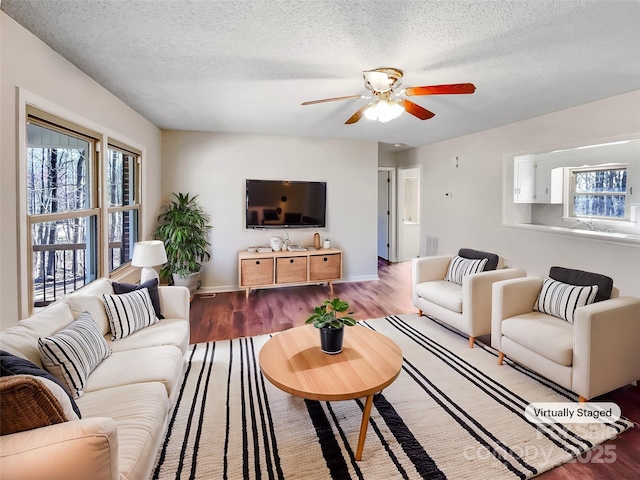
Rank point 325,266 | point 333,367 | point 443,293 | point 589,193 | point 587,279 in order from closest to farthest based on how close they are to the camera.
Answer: point 333,367, point 587,279, point 443,293, point 589,193, point 325,266

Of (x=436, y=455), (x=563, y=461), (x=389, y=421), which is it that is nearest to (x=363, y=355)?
(x=389, y=421)

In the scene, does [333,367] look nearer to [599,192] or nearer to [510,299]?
[510,299]

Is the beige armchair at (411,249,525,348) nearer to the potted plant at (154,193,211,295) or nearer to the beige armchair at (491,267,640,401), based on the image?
the beige armchair at (491,267,640,401)

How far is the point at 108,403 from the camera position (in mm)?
1595

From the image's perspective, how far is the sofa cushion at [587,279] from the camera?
2.50m

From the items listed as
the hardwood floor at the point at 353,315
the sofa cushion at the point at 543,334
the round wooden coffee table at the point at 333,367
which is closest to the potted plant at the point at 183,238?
the hardwood floor at the point at 353,315

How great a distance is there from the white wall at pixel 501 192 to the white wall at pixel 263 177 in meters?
1.10

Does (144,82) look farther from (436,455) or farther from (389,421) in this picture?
(436,455)

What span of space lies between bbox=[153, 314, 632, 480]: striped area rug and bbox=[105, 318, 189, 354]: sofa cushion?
0.40 metres

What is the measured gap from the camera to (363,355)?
6.89 feet

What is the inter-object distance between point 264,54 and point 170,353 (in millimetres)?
2056

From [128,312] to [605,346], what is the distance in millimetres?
3288

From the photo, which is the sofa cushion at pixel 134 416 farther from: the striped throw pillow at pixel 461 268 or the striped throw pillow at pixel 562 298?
the striped throw pillow at pixel 461 268

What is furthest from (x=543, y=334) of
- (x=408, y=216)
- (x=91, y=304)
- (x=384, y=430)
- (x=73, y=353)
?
(x=408, y=216)
